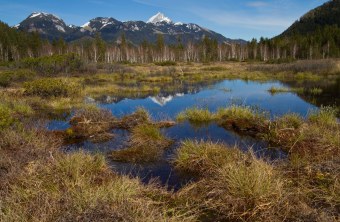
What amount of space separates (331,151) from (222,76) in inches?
1945

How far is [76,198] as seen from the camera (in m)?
7.38

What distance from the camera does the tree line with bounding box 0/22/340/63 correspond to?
103m

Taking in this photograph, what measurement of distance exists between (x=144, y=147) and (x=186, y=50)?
125 meters

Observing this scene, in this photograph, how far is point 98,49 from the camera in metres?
124

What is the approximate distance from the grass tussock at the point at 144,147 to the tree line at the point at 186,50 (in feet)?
259

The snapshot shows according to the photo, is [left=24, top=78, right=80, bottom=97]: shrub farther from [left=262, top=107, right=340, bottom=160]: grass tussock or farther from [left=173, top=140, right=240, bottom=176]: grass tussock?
[left=173, top=140, right=240, bottom=176]: grass tussock

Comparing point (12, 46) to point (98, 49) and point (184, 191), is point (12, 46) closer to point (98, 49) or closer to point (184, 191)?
point (98, 49)

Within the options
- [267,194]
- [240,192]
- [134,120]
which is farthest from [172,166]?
[134,120]

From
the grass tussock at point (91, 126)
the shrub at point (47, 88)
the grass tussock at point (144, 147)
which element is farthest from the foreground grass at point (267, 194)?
the shrub at point (47, 88)

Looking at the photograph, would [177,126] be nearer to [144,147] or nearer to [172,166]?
[144,147]

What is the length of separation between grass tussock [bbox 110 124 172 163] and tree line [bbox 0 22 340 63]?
7901 cm

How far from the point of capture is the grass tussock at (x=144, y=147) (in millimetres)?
14281

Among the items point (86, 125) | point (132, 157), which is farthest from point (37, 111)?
point (132, 157)

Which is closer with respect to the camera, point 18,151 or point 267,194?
point 267,194
